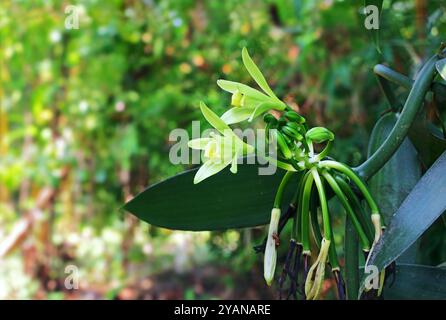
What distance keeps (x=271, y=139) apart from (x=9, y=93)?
73.2 inches

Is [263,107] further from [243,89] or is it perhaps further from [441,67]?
[441,67]

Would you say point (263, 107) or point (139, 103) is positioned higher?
point (139, 103)

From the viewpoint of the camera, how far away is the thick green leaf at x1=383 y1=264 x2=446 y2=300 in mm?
465

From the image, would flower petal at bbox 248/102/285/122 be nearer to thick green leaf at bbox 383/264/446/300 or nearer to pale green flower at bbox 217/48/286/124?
pale green flower at bbox 217/48/286/124

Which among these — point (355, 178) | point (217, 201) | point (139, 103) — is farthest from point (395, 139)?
point (139, 103)

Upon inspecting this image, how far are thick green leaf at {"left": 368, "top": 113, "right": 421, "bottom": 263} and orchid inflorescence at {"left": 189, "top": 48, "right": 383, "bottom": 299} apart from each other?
0.31 feet

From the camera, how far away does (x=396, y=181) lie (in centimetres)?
52

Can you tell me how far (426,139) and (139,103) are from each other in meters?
1.10

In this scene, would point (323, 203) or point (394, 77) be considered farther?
point (394, 77)

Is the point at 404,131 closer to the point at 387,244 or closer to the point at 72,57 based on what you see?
the point at 387,244

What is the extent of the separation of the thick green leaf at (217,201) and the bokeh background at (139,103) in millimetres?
462

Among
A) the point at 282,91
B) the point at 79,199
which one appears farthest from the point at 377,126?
the point at 79,199

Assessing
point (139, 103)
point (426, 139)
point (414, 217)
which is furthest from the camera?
point (139, 103)

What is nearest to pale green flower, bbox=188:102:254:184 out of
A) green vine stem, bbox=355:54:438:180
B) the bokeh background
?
green vine stem, bbox=355:54:438:180
